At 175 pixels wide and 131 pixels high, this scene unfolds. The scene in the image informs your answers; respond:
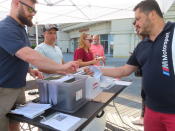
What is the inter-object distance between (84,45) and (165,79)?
2.13 meters

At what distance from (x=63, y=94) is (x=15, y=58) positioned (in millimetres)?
494

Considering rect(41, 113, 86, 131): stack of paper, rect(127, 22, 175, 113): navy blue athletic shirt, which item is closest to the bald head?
rect(41, 113, 86, 131): stack of paper

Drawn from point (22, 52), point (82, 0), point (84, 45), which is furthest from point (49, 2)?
point (22, 52)

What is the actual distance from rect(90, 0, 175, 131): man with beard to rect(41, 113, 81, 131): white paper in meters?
0.72

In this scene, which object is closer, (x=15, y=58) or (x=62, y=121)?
(x=62, y=121)

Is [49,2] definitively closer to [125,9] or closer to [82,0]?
[82,0]

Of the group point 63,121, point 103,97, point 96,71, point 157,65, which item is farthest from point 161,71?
point 63,121

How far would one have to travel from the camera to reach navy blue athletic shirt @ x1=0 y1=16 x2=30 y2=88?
1.41m

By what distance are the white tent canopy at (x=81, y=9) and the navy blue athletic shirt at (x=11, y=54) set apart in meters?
3.12

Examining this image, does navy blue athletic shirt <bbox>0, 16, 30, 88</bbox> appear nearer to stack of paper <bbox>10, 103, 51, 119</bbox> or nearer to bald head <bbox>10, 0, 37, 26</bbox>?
bald head <bbox>10, 0, 37, 26</bbox>

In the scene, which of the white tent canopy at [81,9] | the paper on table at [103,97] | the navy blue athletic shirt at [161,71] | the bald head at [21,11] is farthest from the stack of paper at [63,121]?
the white tent canopy at [81,9]

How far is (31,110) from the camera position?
5.08 feet

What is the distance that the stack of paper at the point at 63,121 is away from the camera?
1.29 metres

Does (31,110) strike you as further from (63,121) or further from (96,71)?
(96,71)
